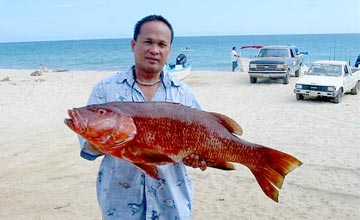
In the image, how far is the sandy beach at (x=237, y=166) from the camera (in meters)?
5.96

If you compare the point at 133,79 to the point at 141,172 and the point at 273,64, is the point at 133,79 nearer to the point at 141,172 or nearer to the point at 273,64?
the point at 141,172

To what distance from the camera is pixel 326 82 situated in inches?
605

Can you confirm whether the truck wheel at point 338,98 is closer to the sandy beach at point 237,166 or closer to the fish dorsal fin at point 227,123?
the sandy beach at point 237,166

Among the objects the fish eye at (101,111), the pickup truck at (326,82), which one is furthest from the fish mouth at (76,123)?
the pickup truck at (326,82)

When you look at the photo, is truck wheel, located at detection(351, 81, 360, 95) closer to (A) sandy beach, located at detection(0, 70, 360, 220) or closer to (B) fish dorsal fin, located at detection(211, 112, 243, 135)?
(A) sandy beach, located at detection(0, 70, 360, 220)

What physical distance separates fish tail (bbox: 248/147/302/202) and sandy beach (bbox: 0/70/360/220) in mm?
3329

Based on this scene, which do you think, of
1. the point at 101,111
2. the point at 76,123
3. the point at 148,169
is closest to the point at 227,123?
the point at 148,169

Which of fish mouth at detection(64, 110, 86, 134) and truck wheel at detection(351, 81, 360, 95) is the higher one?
fish mouth at detection(64, 110, 86, 134)

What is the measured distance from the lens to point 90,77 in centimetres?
2544

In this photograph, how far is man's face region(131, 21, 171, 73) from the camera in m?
2.70

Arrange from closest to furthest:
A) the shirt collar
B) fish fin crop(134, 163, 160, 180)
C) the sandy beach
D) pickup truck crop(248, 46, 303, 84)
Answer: fish fin crop(134, 163, 160, 180)
the shirt collar
the sandy beach
pickup truck crop(248, 46, 303, 84)

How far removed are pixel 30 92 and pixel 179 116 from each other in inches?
682

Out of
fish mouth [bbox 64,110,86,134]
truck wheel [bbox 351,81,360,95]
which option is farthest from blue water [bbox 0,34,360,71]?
fish mouth [bbox 64,110,86,134]

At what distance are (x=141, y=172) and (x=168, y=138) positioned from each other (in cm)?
39
